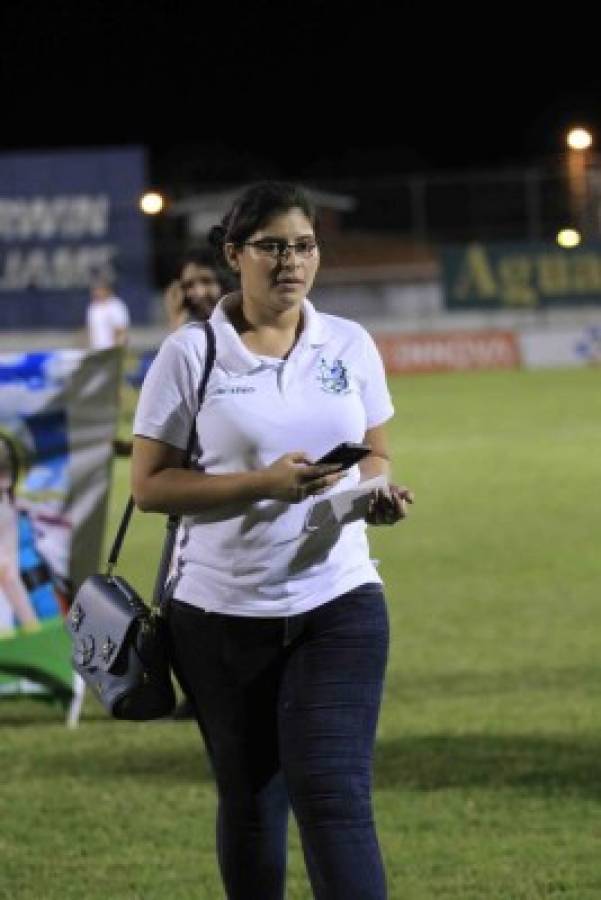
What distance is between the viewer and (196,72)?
264ft

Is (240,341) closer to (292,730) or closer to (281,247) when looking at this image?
(281,247)

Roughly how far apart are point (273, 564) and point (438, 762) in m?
3.67

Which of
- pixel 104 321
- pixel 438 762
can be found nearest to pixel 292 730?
pixel 438 762

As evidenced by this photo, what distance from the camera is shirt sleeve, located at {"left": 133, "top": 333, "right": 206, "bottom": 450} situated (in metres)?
4.95

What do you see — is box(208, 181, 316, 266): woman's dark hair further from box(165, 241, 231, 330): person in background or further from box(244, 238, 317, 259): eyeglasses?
box(165, 241, 231, 330): person in background

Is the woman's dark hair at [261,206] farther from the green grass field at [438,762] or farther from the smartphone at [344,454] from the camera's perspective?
the green grass field at [438,762]

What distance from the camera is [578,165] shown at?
8.79 meters

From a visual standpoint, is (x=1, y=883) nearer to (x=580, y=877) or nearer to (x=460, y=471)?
(x=580, y=877)

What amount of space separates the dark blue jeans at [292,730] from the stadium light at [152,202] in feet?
10.9

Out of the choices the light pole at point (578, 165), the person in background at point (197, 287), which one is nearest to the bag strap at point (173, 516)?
the light pole at point (578, 165)

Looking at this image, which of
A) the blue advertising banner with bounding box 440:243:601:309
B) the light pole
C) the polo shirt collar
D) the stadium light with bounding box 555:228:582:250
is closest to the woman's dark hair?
the polo shirt collar

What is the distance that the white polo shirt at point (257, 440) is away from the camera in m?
4.91

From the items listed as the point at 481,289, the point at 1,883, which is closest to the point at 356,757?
the point at 1,883

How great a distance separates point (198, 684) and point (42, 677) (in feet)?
15.1
